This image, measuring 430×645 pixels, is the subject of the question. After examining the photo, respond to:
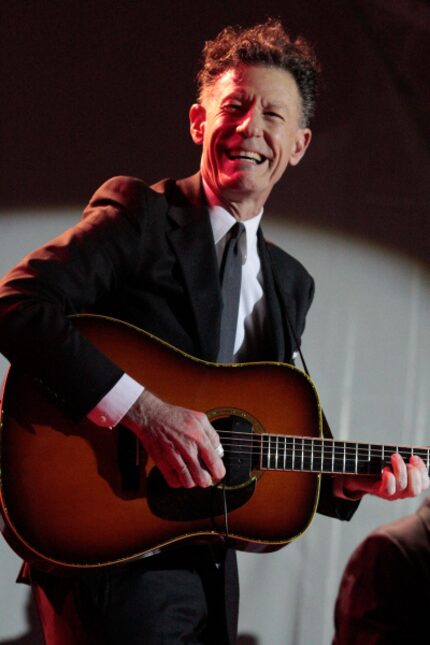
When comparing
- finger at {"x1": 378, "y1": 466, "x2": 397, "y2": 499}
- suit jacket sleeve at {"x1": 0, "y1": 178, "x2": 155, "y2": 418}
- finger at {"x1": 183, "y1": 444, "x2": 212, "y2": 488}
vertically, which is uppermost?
suit jacket sleeve at {"x1": 0, "y1": 178, "x2": 155, "y2": 418}

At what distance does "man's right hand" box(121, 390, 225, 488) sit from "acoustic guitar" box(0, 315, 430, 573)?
52mm

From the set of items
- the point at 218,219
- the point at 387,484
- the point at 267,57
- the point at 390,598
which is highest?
the point at 267,57

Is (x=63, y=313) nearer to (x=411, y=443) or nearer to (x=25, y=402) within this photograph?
(x=25, y=402)

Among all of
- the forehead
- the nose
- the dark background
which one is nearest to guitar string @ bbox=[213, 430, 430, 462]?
the nose

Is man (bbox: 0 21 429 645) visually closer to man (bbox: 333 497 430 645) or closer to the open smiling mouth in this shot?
the open smiling mouth

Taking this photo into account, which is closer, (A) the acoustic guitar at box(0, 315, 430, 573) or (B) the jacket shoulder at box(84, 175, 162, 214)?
(A) the acoustic guitar at box(0, 315, 430, 573)

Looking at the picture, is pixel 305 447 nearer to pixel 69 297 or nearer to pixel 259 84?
pixel 69 297

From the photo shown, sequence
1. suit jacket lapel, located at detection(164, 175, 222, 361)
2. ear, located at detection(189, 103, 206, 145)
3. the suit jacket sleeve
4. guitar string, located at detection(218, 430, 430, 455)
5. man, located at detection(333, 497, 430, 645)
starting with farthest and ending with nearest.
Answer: ear, located at detection(189, 103, 206, 145) < man, located at detection(333, 497, 430, 645) < suit jacket lapel, located at detection(164, 175, 222, 361) < guitar string, located at detection(218, 430, 430, 455) < the suit jacket sleeve

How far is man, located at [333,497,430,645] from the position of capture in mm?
1941

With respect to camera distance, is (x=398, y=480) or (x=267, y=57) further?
(x=267, y=57)

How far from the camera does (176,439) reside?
5.25 feet

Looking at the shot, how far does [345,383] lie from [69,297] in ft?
5.05

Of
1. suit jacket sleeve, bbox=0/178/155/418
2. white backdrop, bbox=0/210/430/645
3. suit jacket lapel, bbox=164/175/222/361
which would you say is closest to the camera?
suit jacket sleeve, bbox=0/178/155/418

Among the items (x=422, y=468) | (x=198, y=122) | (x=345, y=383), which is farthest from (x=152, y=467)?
(x=345, y=383)
